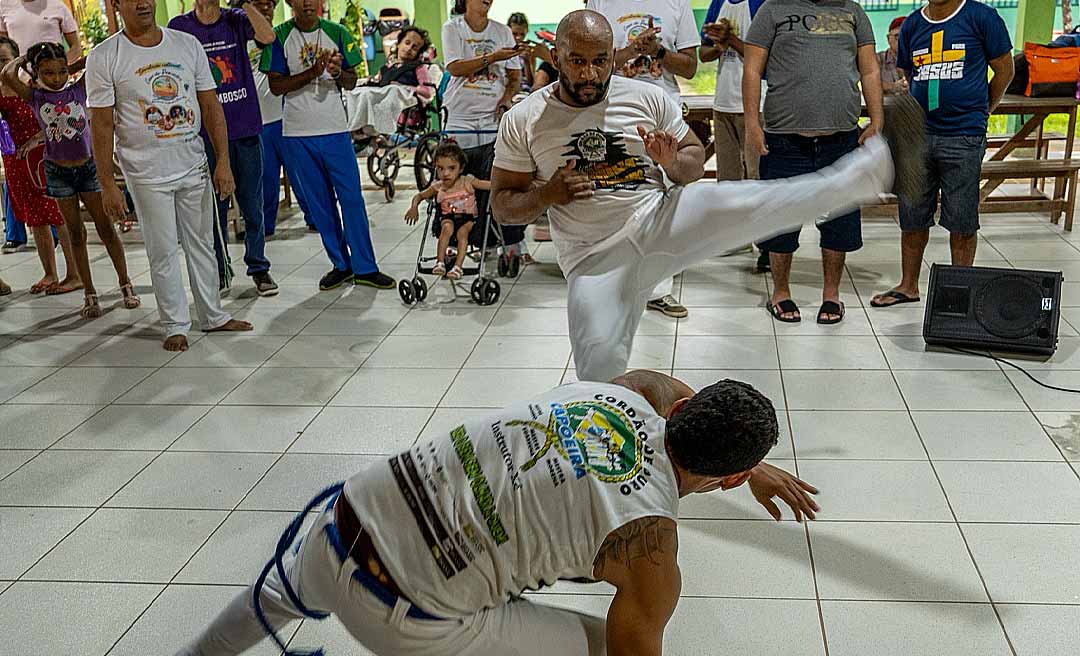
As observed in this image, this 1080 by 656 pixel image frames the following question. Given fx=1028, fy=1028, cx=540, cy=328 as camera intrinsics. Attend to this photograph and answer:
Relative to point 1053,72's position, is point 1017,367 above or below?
below

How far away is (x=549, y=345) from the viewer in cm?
481

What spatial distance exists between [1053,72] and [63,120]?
6132mm

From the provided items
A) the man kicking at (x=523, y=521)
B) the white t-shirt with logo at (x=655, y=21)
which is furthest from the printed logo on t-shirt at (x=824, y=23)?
the man kicking at (x=523, y=521)

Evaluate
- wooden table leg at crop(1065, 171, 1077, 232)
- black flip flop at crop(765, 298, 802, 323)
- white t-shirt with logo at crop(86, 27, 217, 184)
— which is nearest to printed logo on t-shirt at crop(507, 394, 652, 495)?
black flip flop at crop(765, 298, 802, 323)

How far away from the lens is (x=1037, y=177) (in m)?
6.77

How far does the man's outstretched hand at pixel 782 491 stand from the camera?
2.20 metres

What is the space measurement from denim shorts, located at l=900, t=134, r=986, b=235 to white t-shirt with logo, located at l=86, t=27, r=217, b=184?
11.1 feet

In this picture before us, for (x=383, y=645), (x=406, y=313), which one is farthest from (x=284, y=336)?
(x=383, y=645)

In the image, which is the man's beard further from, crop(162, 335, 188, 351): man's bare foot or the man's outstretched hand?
crop(162, 335, 188, 351): man's bare foot

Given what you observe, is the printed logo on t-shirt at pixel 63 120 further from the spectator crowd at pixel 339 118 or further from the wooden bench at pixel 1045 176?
the wooden bench at pixel 1045 176

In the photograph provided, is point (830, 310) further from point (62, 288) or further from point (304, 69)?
point (62, 288)

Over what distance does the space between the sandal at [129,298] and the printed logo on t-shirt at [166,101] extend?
1378mm

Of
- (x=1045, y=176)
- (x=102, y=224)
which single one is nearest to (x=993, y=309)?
(x=1045, y=176)

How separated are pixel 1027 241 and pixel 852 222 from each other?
6.51 ft
